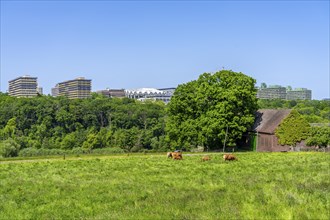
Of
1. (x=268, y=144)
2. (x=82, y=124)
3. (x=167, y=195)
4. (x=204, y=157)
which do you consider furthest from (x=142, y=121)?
(x=167, y=195)

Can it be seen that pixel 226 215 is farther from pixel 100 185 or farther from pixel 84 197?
pixel 100 185

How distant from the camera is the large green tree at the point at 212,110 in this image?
208 ft

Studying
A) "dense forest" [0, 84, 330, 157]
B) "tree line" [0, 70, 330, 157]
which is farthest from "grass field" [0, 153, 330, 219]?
"dense forest" [0, 84, 330, 157]

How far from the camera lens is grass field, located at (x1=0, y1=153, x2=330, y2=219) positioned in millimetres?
13242

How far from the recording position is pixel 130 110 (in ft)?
480

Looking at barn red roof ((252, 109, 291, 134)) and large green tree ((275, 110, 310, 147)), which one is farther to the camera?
barn red roof ((252, 109, 291, 134))

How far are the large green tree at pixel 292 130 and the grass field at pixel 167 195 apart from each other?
133 feet

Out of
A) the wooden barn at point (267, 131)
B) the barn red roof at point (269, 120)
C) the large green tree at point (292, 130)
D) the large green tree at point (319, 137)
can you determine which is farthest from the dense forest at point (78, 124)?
the large green tree at point (319, 137)

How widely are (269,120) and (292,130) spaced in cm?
515

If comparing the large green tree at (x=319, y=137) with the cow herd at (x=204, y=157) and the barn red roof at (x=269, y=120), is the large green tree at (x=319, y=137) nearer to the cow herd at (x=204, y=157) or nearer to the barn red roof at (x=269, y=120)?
the barn red roof at (x=269, y=120)

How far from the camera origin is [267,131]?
216ft

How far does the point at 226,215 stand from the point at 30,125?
441 ft

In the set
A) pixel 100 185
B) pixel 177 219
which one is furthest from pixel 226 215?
pixel 100 185

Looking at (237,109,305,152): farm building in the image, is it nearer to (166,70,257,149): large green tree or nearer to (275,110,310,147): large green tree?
(275,110,310,147): large green tree
